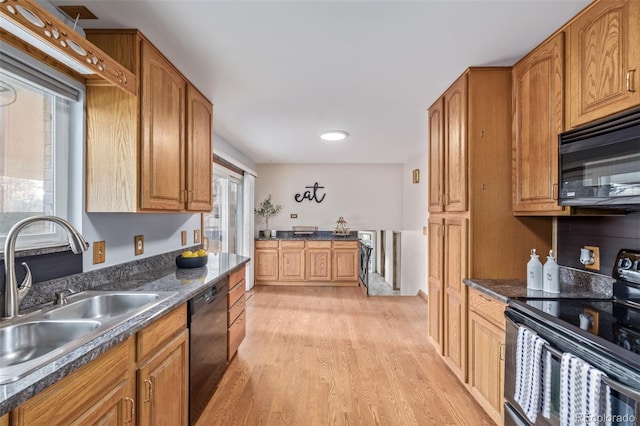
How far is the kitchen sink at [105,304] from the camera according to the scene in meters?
1.46

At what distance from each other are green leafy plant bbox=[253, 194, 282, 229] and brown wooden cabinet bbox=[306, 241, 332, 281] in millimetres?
1008

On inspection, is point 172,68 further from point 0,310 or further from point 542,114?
point 542,114

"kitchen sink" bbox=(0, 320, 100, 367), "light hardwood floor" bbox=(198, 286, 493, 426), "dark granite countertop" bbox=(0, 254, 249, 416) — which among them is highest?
"dark granite countertop" bbox=(0, 254, 249, 416)

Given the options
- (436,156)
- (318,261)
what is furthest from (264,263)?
(436,156)

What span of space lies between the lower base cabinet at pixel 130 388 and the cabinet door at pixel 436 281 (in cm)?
201

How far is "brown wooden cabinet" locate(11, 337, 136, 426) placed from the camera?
825 millimetres

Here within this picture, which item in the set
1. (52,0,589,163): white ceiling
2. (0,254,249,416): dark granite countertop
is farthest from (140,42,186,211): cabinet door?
(0,254,249,416): dark granite countertop

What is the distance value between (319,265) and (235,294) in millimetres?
2949

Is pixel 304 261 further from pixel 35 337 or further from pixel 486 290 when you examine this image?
pixel 35 337

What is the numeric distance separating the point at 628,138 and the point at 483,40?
0.91 metres

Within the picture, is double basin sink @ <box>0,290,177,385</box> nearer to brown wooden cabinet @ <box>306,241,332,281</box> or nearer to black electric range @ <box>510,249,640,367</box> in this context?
A: black electric range @ <box>510,249,640,367</box>

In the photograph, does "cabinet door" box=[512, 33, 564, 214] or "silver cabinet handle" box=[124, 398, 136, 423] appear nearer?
"silver cabinet handle" box=[124, 398, 136, 423]

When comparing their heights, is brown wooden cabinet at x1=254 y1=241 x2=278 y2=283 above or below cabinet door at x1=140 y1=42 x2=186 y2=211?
below

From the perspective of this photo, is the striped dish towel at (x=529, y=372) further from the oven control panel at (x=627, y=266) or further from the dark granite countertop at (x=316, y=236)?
the dark granite countertop at (x=316, y=236)
